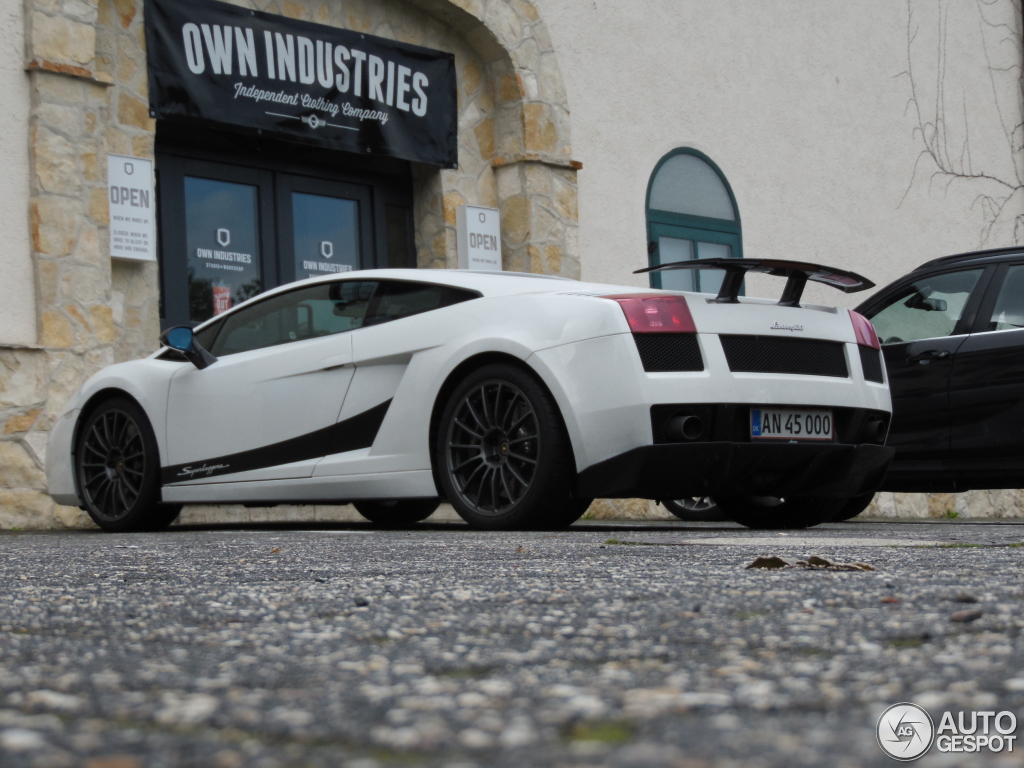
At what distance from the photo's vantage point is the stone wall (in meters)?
8.40

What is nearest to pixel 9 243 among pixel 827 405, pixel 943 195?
pixel 827 405

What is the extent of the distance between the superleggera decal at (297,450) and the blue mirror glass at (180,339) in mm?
567

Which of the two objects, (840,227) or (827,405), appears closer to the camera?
(827,405)

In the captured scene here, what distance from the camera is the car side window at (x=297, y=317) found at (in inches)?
237

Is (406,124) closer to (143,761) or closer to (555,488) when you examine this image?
(555,488)

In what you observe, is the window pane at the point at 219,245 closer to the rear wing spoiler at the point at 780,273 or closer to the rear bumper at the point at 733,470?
the rear wing spoiler at the point at 780,273

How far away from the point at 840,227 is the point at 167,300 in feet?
25.1

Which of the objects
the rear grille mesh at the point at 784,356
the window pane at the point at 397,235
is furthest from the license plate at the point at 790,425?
the window pane at the point at 397,235

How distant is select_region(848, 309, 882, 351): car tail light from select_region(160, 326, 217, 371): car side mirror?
307 cm

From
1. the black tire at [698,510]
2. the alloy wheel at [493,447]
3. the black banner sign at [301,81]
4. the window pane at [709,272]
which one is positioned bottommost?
the black tire at [698,510]

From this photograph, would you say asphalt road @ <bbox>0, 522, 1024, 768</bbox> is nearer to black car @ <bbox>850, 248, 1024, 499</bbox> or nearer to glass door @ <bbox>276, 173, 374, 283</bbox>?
black car @ <bbox>850, 248, 1024, 499</bbox>

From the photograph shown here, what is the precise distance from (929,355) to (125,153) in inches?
221

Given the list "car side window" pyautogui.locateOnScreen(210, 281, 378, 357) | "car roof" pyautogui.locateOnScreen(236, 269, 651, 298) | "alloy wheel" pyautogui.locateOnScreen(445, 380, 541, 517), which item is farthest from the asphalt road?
"car side window" pyautogui.locateOnScreen(210, 281, 378, 357)

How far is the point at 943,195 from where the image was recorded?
1540 cm
